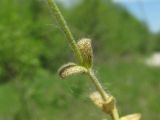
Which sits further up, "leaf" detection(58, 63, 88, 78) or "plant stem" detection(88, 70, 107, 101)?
"leaf" detection(58, 63, 88, 78)

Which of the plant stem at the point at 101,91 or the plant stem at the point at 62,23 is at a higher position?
the plant stem at the point at 62,23

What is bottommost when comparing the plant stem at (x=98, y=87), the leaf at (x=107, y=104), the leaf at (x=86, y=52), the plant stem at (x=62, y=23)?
the leaf at (x=107, y=104)

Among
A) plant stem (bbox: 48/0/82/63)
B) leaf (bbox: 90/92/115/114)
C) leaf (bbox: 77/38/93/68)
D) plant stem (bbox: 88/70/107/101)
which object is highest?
plant stem (bbox: 48/0/82/63)

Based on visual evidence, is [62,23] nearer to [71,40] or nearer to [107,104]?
[71,40]

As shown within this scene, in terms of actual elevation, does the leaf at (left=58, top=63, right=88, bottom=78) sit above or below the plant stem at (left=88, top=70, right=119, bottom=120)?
above

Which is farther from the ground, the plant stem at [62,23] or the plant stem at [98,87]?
the plant stem at [62,23]

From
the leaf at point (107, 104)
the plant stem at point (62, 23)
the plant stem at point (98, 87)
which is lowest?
the leaf at point (107, 104)

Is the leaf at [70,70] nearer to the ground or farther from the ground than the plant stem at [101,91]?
farther from the ground

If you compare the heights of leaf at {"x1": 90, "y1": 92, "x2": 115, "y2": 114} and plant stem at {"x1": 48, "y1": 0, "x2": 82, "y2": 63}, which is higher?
plant stem at {"x1": 48, "y1": 0, "x2": 82, "y2": 63}

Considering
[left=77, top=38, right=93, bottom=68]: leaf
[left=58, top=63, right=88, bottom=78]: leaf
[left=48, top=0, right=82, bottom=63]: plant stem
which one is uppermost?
[left=48, top=0, right=82, bottom=63]: plant stem

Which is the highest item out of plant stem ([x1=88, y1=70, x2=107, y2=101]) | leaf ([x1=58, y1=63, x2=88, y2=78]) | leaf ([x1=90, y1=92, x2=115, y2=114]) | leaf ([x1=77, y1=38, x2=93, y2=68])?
leaf ([x1=77, y1=38, x2=93, y2=68])
